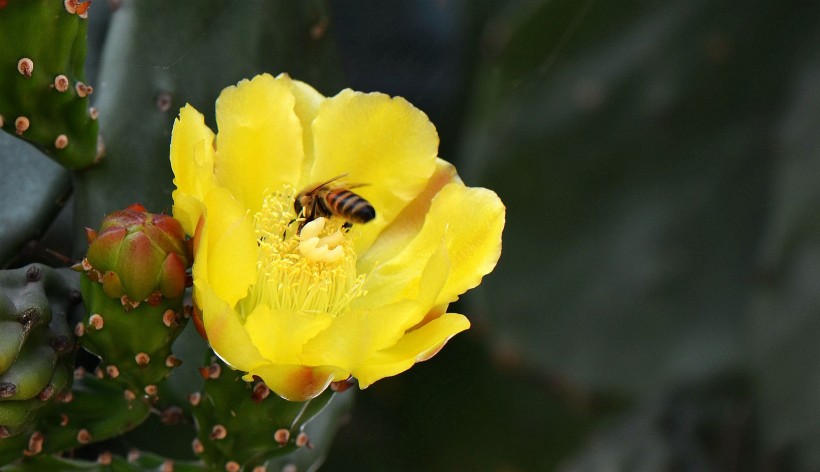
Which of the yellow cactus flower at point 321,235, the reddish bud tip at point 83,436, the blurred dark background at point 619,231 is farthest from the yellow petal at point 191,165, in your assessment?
the blurred dark background at point 619,231

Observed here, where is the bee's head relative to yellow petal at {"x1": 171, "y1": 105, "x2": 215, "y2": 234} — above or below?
below

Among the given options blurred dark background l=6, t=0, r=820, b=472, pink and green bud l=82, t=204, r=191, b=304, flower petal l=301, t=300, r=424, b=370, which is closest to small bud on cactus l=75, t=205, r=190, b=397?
pink and green bud l=82, t=204, r=191, b=304

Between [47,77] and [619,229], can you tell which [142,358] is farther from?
[619,229]

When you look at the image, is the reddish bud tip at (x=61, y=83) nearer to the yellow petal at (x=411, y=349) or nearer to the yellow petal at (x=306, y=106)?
the yellow petal at (x=306, y=106)

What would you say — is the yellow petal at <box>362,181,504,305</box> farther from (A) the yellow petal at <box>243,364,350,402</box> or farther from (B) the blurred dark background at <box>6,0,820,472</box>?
(B) the blurred dark background at <box>6,0,820,472</box>

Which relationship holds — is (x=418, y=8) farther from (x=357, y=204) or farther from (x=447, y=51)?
(x=357, y=204)
